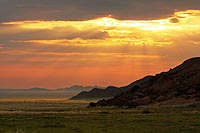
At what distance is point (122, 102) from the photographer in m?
150

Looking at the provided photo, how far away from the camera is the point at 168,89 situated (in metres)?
159

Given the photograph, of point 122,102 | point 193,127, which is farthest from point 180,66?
point 193,127

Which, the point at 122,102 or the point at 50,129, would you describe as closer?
the point at 50,129

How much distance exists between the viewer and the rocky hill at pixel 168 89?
5748 inches

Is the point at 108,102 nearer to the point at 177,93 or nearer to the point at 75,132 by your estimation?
the point at 177,93

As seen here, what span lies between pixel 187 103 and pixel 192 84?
27.6 metres

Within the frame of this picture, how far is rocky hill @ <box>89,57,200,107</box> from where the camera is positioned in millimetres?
146000

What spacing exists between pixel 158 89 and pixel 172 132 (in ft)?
363

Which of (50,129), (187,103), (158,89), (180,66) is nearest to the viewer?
(50,129)

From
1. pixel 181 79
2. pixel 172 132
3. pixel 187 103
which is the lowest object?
pixel 172 132

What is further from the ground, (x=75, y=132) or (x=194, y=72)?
(x=194, y=72)

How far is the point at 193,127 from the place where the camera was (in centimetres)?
5703

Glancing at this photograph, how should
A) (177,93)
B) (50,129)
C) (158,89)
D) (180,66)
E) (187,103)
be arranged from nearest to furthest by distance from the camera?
1. (50,129)
2. (187,103)
3. (177,93)
4. (158,89)
5. (180,66)

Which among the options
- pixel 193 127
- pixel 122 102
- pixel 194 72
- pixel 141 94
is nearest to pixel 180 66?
pixel 194 72
